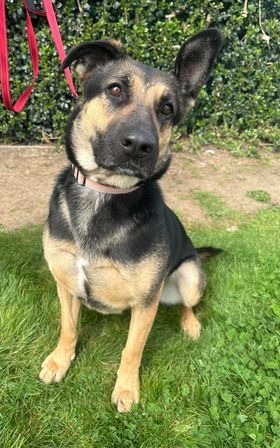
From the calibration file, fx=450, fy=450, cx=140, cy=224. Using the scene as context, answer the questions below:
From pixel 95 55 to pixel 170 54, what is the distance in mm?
3857

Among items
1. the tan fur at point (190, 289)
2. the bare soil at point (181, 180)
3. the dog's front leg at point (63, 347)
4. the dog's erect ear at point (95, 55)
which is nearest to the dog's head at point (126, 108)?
the dog's erect ear at point (95, 55)

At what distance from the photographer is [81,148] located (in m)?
2.71

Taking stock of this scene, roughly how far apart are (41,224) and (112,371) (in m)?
2.26

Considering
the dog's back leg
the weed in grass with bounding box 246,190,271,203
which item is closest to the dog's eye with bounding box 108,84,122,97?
the dog's back leg

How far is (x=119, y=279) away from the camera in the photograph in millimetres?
2729

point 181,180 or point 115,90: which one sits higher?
point 115,90

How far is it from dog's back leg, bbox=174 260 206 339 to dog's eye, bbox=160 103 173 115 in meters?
1.29

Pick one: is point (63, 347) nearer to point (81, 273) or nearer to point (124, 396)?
point (124, 396)

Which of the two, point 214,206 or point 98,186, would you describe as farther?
point 214,206

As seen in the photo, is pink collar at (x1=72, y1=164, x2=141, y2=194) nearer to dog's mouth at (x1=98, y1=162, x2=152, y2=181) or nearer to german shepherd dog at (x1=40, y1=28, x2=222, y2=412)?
german shepherd dog at (x1=40, y1=28, x2=222, y2=412)

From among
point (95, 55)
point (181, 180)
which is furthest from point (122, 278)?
point (181, 180)

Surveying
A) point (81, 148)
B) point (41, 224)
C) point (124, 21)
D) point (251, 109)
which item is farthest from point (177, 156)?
point (81, 148)

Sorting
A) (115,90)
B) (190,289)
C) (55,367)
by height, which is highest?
(115,90)

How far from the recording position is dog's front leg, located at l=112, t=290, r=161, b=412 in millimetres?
2881
